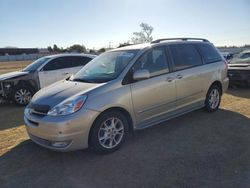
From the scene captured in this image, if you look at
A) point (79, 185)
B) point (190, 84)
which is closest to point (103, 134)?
point (79, 185)

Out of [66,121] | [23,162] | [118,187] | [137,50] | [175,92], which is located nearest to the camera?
[118,187]

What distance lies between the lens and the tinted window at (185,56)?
5098 millimetres

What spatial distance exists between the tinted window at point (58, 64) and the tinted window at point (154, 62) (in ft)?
16.2

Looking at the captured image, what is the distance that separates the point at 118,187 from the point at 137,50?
255cm

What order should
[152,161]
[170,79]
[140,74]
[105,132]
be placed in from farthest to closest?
[170,79]
[140,74]
[105,132]
[152,161]

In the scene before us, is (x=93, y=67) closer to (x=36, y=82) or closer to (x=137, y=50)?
(x=137, y=50)

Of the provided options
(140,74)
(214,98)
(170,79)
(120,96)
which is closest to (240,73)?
(214,98)

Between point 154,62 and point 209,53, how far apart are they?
2.06 metres

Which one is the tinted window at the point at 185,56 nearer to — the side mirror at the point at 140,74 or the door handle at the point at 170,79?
the door handle at the point at 170,79

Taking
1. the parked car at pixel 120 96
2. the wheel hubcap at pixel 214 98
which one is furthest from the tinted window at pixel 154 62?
the wheel hubcap at pixel 214 98

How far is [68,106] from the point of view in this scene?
12.0 ft

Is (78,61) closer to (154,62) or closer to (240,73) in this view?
(154,62)

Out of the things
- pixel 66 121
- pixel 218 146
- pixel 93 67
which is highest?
pixel 93 67

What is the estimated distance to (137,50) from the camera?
4621 mm
